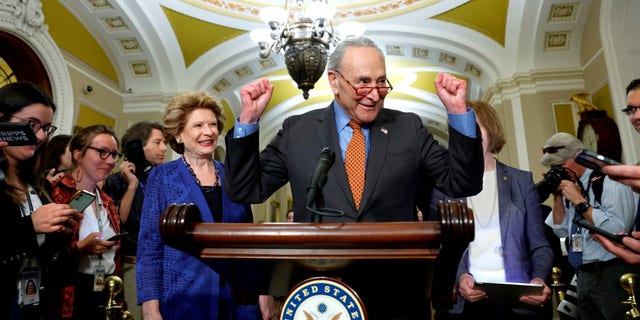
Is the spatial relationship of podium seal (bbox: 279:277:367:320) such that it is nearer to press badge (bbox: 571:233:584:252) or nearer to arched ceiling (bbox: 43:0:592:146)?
press badge (bbox: 571:233:584:252)

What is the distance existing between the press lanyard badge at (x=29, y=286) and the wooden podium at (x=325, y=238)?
106 centimetres

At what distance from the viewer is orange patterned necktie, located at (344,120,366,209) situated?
1.23 meters

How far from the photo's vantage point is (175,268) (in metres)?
1.67

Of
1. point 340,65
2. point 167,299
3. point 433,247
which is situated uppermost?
point 340,65

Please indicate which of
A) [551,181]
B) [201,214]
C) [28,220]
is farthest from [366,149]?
[551,181]

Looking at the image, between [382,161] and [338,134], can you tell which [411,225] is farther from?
[338,134]

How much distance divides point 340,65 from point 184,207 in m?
0.69

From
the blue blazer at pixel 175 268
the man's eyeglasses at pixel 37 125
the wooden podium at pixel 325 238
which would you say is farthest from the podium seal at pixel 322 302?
the man's eyeglasses at pixel 37 125

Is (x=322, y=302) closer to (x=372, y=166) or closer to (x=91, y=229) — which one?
(x=372, y=166)

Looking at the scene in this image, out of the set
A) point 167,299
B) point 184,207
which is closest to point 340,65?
point 184,207

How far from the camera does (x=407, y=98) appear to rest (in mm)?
11086

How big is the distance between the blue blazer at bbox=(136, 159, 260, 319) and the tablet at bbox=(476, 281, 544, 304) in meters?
0.94

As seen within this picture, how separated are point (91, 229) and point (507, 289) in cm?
176

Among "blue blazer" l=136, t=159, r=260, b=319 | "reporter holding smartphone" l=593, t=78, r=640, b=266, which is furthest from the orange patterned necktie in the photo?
"reporter holding smartphone" l=593, t=78, r=640, b=266
